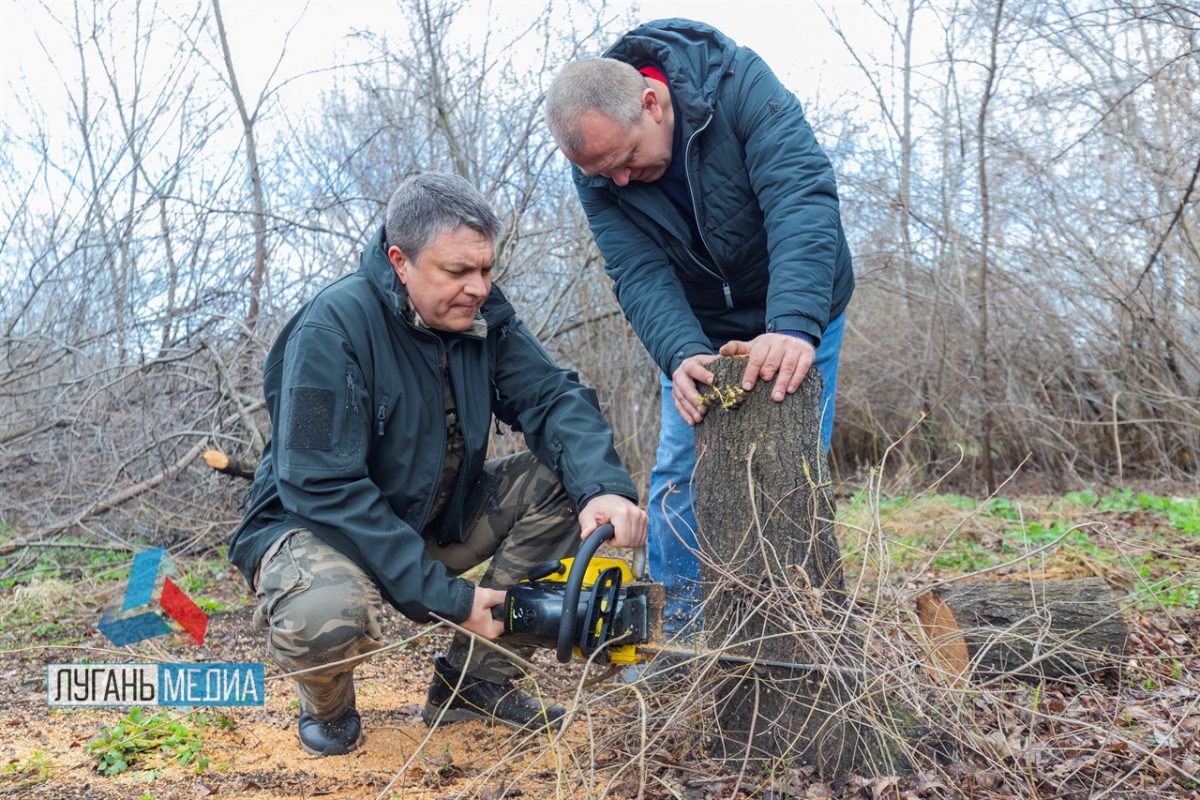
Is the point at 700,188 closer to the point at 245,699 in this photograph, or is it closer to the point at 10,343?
the point at 245,699

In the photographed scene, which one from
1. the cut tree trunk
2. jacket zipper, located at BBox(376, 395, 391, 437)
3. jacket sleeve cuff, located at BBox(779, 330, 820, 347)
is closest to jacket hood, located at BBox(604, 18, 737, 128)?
jacket sleeve cuff, located at BBox(779, 330, 820, 347)

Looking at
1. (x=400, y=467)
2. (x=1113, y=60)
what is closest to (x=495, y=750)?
(x=400, y=467)

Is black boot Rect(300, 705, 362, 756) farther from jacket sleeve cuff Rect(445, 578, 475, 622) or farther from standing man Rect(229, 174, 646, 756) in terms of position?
jacket sleeve cuff Rect(445, 578, 475, 622)

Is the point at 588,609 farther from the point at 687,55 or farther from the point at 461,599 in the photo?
the point at 687,55

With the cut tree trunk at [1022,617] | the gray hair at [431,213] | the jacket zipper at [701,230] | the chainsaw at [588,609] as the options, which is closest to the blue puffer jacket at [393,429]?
the gray hair at [431,213]

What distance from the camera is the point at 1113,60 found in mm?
7320

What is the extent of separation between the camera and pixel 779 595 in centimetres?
244

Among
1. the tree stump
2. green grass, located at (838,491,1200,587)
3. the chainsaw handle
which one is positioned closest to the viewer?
the chainsaw handle

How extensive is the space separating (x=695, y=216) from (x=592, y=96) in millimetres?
533

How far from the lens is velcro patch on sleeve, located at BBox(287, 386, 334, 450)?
2666mm

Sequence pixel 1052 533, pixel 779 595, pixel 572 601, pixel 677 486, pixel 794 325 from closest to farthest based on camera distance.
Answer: pixel 572 601
pixel 779 595
pixel 794 325
pixel 677 486
pixel 1052 533

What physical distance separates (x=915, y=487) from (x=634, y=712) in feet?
19.7

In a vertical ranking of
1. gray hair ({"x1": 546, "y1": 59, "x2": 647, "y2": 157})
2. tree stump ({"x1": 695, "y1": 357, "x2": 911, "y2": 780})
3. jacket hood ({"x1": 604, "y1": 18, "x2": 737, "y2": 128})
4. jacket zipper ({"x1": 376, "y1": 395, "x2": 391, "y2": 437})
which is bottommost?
tree stump ({"x1": 695, "y1": 357, "x2": 911, "y2": 780})
